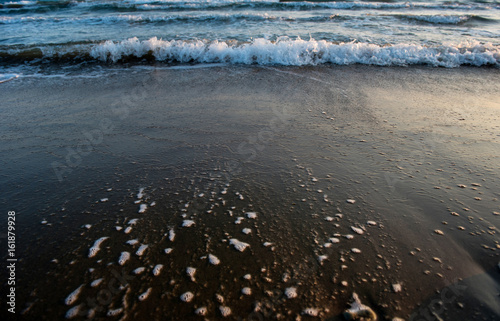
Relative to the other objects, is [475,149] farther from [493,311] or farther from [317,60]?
[317,60]

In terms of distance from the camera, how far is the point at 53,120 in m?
4.39

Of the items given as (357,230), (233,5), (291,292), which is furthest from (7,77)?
(233,5)

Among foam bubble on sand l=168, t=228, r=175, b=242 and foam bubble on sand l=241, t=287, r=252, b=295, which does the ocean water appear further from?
foam bubble on sand l=241, t=287, r=252, b=295

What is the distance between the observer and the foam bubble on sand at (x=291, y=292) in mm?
1867

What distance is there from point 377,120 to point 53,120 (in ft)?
15.9

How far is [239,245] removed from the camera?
7.41ft

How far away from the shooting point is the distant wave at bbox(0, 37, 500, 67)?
736cm

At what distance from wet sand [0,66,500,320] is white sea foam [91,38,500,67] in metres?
2.84

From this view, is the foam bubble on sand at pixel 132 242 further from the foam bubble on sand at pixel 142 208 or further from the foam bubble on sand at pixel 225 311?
the foam bubble on sand at pixel 225 311

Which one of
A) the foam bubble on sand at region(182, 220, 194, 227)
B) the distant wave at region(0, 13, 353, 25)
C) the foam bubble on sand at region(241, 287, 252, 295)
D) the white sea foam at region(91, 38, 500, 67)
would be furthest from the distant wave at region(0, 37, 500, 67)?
the foam bubble on sand at region(241, 287, 252, 295)

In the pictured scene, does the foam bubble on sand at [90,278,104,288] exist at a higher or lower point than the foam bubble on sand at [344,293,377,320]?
lower

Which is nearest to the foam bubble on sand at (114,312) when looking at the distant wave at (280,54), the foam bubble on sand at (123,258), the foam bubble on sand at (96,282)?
the foam bubble on sand at (96,282)

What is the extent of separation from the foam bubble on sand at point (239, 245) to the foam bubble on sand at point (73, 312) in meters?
1.08

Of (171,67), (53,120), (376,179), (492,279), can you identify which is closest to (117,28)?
(171,67)
